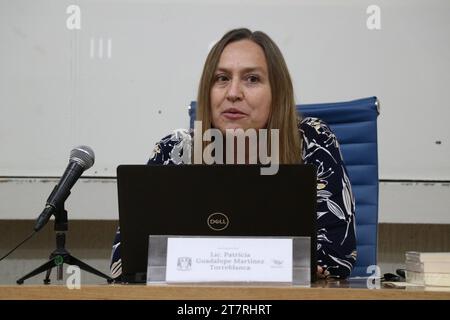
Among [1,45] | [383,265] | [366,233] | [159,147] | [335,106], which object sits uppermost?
[1,45]

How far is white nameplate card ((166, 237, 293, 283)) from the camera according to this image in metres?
1.07

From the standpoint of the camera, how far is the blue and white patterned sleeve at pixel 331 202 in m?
1.57

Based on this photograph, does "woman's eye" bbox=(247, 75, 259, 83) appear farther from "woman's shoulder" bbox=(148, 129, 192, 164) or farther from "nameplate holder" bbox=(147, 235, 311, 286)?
"nameplate holder" bbox=(147, 235, 311, 286)

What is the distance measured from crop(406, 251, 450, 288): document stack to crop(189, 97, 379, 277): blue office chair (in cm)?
63

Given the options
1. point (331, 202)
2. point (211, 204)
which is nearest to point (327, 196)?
point (331, 202)

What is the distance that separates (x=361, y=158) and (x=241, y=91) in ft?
1.34

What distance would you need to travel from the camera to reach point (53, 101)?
Result: 2.57 meters

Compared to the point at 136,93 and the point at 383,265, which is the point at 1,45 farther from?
the point at 383,265

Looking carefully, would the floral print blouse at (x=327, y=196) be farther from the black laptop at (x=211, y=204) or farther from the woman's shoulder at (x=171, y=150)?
the black laptop at (x=211, y=204)

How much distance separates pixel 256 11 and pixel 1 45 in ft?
3.28

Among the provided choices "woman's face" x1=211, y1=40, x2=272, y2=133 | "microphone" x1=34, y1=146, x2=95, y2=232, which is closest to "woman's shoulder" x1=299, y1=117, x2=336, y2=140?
"woman's face" x1=211, y1=40, x2=272, y2=133

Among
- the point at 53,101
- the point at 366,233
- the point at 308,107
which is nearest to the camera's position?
the point at 366,233
